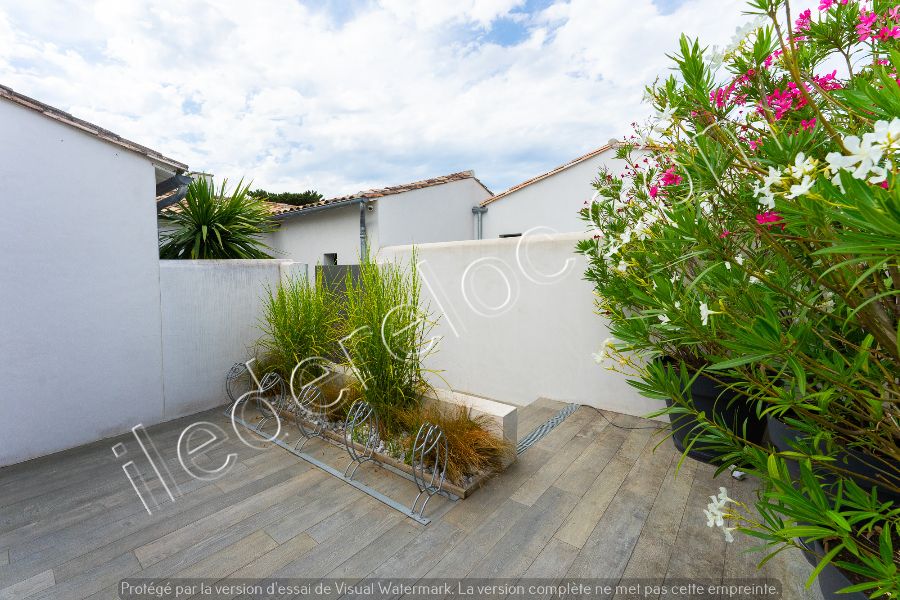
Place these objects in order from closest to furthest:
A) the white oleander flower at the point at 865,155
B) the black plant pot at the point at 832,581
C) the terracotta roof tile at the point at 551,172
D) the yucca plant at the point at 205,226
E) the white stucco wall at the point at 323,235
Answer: the white oleander flower at the point at 865,155
the black plant pot at the point at 832,581
the yucca plant at the point at 205,226
the white stucco wall at the point at 323,235
the terracotta roof tile at the point at 551,172

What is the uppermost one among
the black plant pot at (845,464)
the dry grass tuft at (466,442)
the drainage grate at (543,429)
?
the black plant pot at (845,464)

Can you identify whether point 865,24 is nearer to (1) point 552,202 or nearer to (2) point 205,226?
(2) point 205,226

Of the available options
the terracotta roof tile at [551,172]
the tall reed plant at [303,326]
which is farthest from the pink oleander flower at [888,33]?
the terracotta roof tile at [551,172]

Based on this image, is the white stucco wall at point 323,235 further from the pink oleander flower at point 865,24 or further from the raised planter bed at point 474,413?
the pink oleander flower at point 865,24

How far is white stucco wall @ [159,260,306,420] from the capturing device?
12.1 feet

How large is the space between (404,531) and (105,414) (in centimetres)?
315

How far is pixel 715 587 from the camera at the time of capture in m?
Answer: 1.54

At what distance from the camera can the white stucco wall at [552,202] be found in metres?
7.75

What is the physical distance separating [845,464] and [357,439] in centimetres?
267

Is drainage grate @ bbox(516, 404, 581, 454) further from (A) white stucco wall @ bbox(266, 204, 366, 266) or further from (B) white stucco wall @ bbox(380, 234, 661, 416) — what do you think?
(A) white stucco wall @ bbox(266, 204, 366, 266)

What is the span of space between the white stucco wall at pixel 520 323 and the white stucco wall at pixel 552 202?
4444 mm

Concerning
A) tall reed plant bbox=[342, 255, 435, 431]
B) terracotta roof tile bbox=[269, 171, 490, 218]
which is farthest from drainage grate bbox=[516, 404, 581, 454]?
terracotta roof tile bbox=[269, 171, 490, 218]

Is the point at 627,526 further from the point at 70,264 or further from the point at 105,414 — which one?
the point at 70,264

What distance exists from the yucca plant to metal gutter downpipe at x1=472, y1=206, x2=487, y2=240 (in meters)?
5.69
